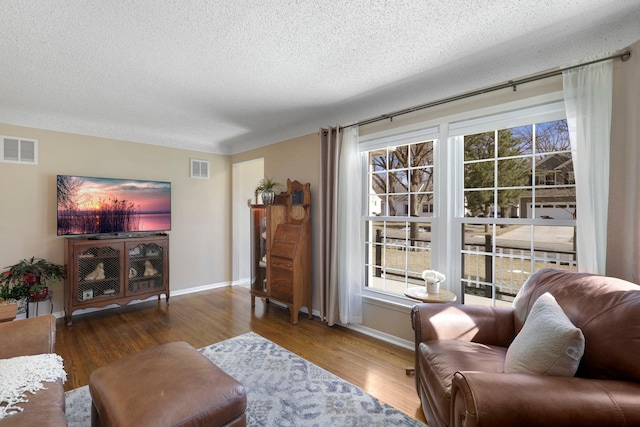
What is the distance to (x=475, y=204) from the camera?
2.56 meters

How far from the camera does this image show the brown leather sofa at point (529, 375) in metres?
1.02

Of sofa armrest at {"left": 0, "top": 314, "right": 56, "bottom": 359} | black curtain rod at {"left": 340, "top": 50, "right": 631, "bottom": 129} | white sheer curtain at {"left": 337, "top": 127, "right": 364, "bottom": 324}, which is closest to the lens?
sofa armrest at {"left": 0, "top": 314, "right": 56, "bottom": 359}

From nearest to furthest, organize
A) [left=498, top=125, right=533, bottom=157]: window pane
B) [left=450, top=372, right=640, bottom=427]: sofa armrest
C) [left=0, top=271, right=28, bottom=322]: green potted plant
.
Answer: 1. [left=450, top=372, right=640, bottom=427]: sofa armrest
2. [left=498, top=125, right=533, bottom=157]: window pane
3. [left=0, top=271, right=28, bottom=322]: green potted plant

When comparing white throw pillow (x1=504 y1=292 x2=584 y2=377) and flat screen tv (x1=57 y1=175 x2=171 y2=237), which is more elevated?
flat screen tv (x1=57 y1=175 x2=171 y2=237)

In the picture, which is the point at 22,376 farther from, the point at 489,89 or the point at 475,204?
the point at 489,89

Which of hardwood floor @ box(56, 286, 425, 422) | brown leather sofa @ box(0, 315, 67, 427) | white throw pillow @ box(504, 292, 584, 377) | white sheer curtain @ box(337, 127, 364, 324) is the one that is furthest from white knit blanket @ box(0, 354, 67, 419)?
white sheer curtain @ box(337, 127, 364, 324)

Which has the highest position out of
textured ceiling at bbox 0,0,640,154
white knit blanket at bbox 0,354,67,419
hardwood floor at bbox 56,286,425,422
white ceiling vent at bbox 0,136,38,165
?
textured ceiling at bbox 0,0,640,154

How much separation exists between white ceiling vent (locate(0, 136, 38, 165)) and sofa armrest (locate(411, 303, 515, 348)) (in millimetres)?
4438

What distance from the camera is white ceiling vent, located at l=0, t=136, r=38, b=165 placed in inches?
128

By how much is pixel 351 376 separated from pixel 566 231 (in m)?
1.94

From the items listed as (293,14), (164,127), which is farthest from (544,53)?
(164,127)

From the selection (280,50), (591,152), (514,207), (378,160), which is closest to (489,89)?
(591,152)

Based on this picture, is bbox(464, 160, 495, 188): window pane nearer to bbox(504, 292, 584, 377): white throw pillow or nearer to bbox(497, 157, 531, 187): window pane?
bbox(497, 157, 531, 187): window pane

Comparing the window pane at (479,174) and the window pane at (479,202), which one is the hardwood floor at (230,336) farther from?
the window pane at (479,174)
